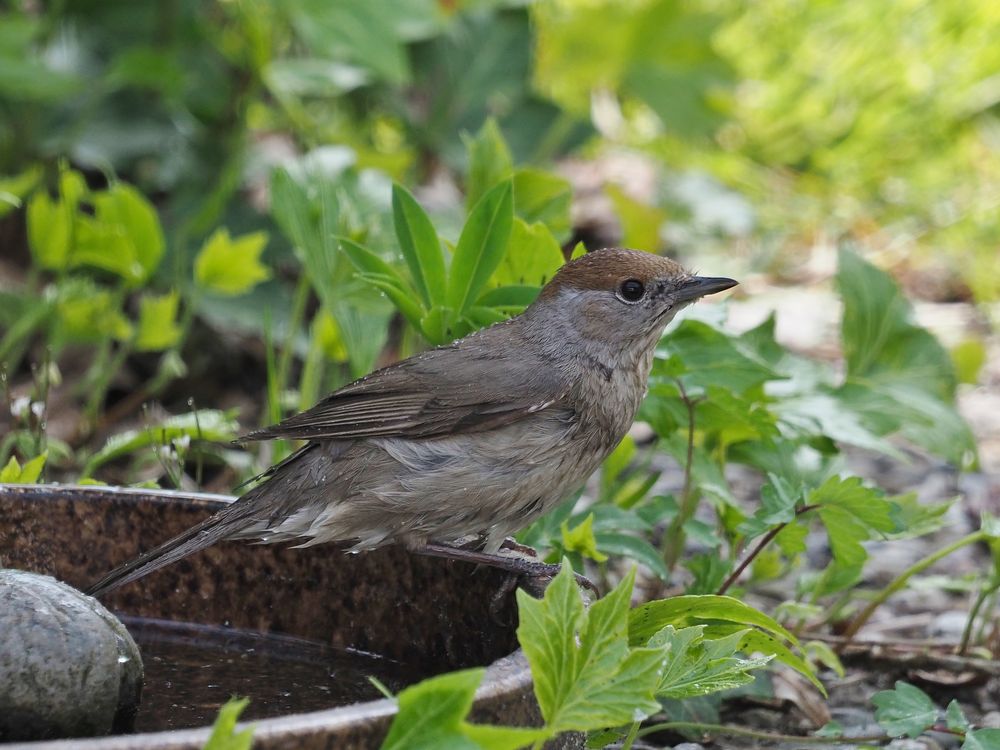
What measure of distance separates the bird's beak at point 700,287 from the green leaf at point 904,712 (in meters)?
1.05

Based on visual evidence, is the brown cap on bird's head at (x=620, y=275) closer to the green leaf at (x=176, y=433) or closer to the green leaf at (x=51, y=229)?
the green leaf at (x=176, y=433)

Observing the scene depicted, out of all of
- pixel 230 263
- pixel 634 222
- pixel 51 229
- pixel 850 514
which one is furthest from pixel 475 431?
pixel 634 222

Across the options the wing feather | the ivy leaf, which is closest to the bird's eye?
the wing feather

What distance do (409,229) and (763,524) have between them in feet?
3.90

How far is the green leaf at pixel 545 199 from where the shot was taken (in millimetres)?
4125

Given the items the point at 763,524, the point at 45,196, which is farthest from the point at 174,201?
the point at 763,524

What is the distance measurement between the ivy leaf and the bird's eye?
119 centimetres

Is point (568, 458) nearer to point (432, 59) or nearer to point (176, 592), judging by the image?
point (176, 592)

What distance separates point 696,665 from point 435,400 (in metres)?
1.09

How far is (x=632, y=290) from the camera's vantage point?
144 inches

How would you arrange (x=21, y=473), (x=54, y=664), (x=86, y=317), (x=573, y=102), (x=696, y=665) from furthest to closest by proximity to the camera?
(x=573, y=102), (x=86, y=317), (x=21, y=473), (x=696, y=665), (x=54, y=664)

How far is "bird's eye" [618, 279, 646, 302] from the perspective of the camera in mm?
3637

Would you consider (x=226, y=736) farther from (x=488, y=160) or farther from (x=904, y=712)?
(x=488, y=160)

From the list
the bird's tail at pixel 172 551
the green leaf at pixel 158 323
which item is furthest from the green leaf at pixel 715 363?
the green leaf at pixel 158 323
